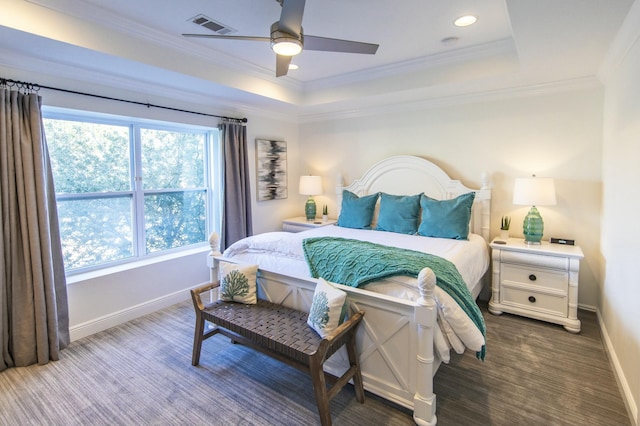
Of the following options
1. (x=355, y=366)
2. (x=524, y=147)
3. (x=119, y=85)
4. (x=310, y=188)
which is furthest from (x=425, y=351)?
(x=119, y=85)

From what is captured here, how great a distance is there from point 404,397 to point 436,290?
0.69 metres

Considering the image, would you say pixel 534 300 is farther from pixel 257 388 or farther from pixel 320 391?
pixel 257 388

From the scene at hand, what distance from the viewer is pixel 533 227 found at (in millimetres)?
3230

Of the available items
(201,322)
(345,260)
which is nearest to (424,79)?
(345,260)

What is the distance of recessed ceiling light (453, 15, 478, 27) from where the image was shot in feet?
8.24

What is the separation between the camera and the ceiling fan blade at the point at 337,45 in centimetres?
214

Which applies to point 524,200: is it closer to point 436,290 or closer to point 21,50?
point 436,290

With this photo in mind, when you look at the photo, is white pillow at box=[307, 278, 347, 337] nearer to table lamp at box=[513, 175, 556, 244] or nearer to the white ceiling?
the white ceiling

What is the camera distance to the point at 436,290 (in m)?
1.98

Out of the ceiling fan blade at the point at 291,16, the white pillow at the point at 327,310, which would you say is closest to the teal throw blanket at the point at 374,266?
the white pillow at the point at 327,310

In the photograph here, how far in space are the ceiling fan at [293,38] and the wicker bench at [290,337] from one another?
1.73m

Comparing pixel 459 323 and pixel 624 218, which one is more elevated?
pixel 624 218

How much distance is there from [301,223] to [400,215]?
4.96ft

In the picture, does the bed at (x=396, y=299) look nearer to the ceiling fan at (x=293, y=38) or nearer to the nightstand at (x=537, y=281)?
the nightstand at (x=537, y=281)
